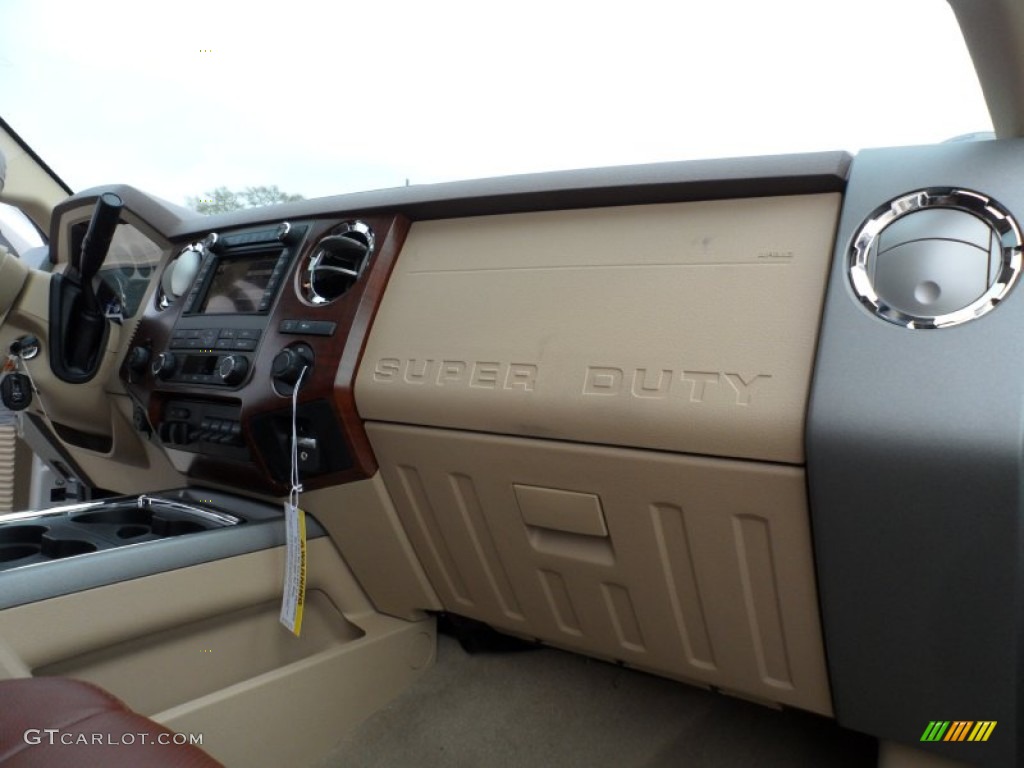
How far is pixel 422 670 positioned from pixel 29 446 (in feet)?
5.45

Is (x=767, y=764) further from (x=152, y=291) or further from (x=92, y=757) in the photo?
(x=152, y=291)

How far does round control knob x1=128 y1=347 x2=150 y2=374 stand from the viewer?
166cm

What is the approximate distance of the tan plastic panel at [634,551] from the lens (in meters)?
0.89

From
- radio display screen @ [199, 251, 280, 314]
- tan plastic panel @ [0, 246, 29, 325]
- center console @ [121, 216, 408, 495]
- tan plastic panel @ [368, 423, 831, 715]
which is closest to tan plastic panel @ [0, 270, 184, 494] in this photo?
tan plastic panel @ [0, 246, 29, 325]

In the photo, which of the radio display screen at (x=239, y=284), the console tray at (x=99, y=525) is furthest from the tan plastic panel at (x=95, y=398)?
the radio display screen at (x=239, y=284)

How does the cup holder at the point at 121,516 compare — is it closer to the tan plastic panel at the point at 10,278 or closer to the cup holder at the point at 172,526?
the cup holder at the point at 172,526

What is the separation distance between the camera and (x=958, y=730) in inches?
32.9

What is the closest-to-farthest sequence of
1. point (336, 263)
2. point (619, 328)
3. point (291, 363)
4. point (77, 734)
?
point (77, 734) < point (619, 328) < point (291, 363) < point (336, 263)

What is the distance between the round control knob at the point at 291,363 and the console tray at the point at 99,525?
33cm

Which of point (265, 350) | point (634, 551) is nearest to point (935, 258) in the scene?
point (634, 551)

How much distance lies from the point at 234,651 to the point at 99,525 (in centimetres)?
44

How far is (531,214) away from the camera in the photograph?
1.12 metres

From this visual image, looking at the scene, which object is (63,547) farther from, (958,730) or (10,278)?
(958,730)

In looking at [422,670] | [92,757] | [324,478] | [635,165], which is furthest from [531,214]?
[422,670]
